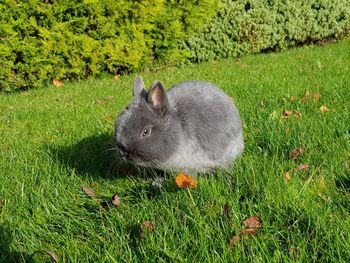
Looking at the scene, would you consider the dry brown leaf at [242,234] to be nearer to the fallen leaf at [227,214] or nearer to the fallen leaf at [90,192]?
the fallen leaf at [227,214]

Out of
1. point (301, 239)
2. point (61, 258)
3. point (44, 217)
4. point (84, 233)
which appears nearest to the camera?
point (301, 239)

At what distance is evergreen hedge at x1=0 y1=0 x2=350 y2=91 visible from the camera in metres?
8.78

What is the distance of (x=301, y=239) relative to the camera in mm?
2143

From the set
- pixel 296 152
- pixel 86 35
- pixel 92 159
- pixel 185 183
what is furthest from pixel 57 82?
pixel 185 183

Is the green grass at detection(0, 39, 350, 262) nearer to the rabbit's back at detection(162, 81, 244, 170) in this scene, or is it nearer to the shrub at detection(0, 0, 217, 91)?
the rabbit's back at detection(162, 81, 244, 170)

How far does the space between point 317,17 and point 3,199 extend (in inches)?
472

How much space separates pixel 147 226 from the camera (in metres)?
2.42

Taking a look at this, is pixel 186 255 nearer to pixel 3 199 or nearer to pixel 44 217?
pixel 44 217

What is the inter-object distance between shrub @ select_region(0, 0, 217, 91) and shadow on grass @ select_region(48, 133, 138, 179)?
5164 mm

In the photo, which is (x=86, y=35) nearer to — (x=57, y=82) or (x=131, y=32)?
(x=131, y=32)

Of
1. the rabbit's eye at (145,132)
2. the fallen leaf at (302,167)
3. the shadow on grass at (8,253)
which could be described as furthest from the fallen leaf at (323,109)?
the shadow on grass at (8,253)

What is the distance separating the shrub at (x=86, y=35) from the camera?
869 centimetres

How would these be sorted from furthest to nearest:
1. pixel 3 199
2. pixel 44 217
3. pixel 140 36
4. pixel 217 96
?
pixel 140 36, pixel 217 96, pixel 3 199, pixel 44 217

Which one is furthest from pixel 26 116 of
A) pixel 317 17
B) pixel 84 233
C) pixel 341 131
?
pixel 317 17
